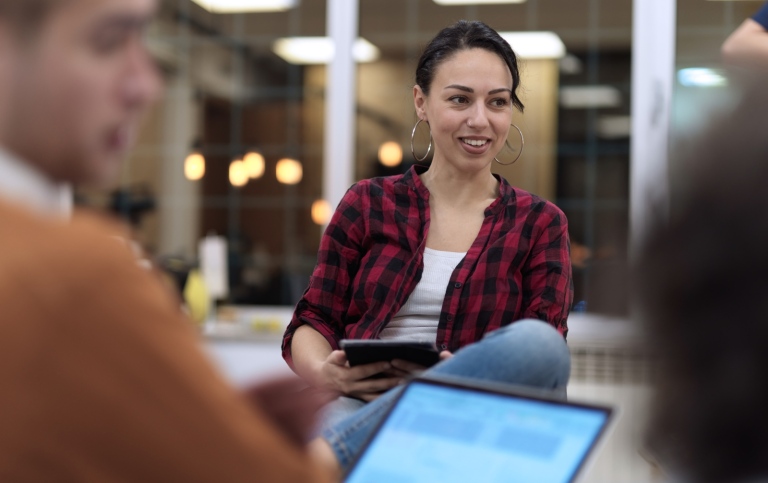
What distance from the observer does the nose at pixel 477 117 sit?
2211mm

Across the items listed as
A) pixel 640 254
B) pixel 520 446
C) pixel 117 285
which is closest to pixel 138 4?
pixel 117 285

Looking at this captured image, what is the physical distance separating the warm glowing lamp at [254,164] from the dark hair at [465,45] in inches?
77.0

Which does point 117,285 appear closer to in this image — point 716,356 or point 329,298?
point 716,356

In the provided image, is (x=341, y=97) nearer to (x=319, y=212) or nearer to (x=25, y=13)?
(x=319, y=212)

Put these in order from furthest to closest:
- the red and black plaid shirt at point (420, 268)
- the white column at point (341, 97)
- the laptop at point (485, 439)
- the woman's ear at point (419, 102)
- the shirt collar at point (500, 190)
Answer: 1. the white column at point (341, 97)
2. the woman's ear at point (419, 102)
3. the shirt collar at point (500, 190)
4. the red and black plaid shirt at point (420, 268)
5. the laptop at point (485, 439)

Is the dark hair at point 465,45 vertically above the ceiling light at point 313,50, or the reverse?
the ceiling light at point 313,50

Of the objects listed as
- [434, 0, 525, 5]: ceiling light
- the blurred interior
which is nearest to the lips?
the blurred interior

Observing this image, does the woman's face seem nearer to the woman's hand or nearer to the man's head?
the woman's hand

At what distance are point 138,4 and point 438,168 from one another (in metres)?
1.59

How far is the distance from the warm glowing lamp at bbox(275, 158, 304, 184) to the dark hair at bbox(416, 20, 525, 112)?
1868 millimetres

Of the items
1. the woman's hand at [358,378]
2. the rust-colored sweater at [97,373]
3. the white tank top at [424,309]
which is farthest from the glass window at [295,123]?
the rust-colored sweater at [97,373]

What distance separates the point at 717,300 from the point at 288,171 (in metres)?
3.74

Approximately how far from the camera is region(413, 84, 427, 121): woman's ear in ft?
7.75

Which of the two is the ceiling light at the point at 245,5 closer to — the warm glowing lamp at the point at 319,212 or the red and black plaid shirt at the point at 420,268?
the warm glowing lamp at the point at 319,212
